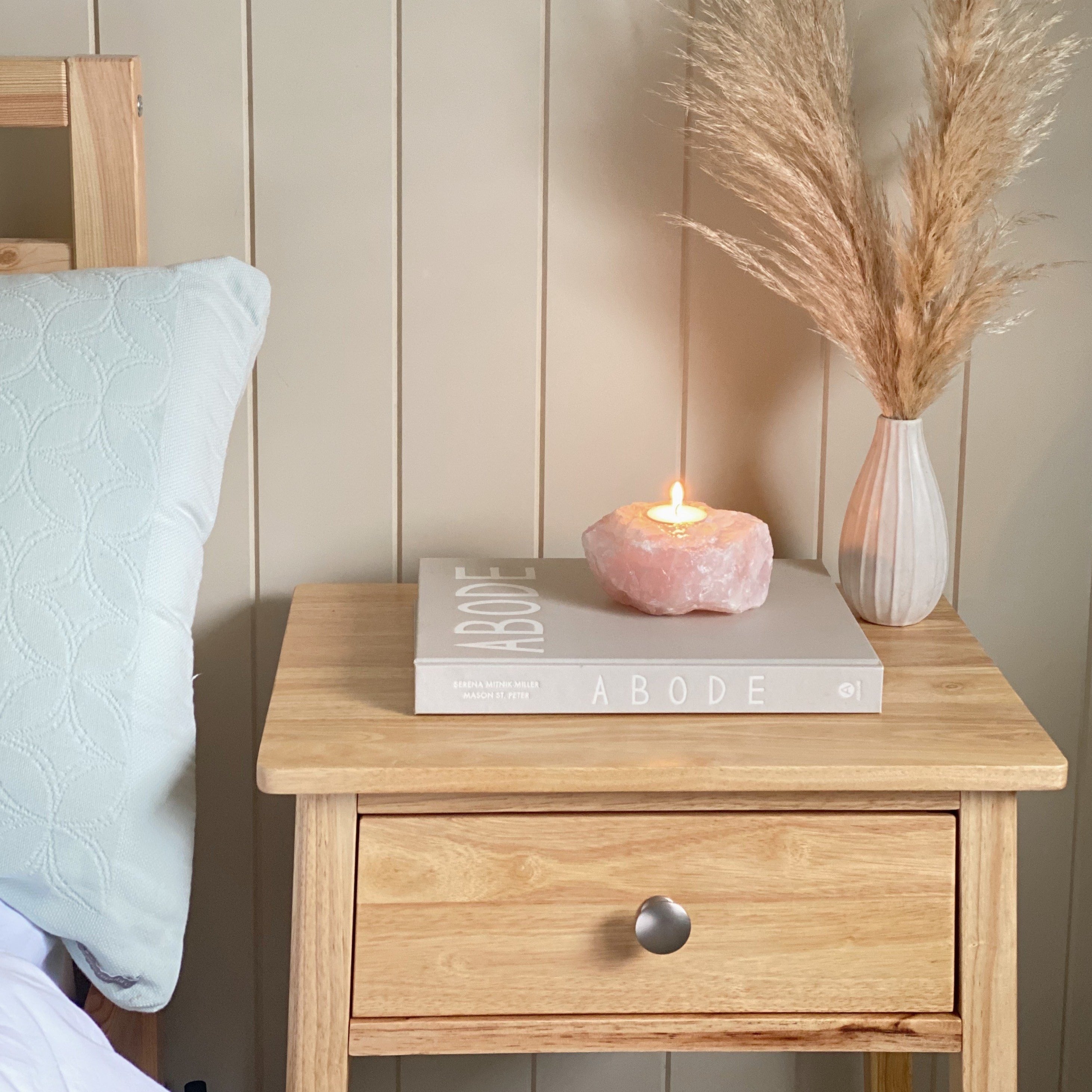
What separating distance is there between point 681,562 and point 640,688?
11 cm

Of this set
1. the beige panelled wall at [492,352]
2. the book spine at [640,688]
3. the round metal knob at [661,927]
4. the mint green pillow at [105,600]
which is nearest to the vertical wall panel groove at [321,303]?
the beige panelled wall at [492,352]

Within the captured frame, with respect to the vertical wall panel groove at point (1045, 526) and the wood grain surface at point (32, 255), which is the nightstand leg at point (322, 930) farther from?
the vertical wall panel groove at point (1045, 526)

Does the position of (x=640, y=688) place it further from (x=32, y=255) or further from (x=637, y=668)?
(x=32, y=255)

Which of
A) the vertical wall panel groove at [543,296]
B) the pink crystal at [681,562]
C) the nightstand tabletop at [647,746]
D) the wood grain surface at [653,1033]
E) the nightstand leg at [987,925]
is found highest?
the vertical wall panel groove at [543,296]

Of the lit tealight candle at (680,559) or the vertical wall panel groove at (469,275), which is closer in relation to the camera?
the lit tealight candle at (680,559)

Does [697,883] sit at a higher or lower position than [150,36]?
lower

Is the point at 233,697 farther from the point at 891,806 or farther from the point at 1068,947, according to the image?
the point at 1068,947

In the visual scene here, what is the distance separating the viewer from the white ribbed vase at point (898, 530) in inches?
40.7

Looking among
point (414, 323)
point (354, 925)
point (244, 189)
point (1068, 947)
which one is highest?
point (244, 189)

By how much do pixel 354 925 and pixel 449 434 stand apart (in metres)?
0.51

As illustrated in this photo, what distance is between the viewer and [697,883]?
848mm

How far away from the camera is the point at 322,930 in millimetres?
830

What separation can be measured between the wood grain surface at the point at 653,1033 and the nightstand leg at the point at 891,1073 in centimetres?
39

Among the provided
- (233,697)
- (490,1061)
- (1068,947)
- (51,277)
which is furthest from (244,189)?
(1068,947)
